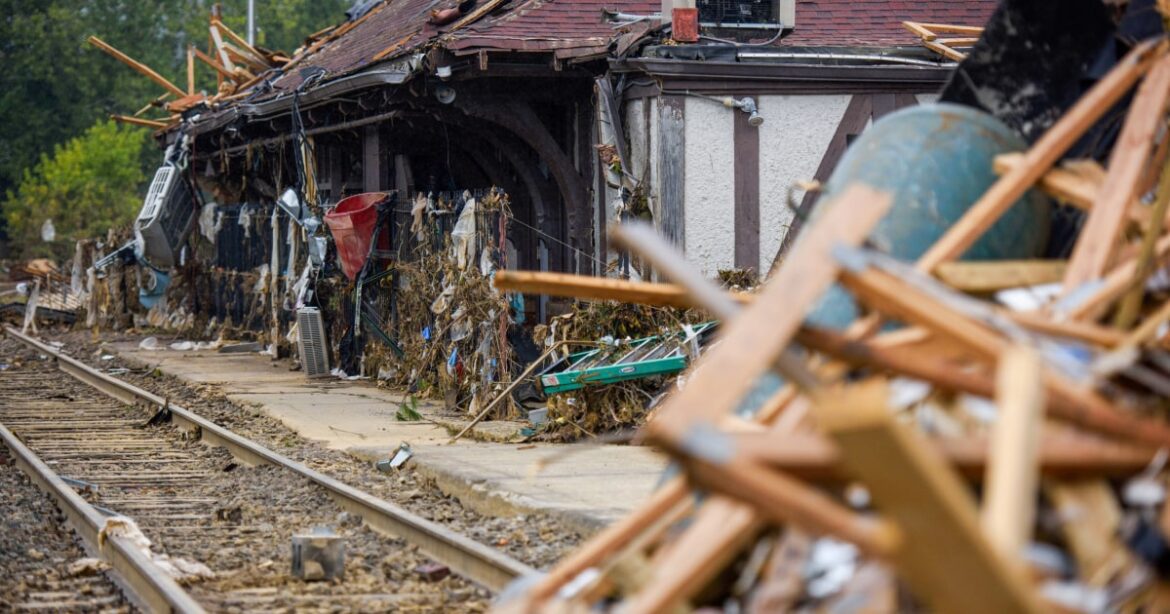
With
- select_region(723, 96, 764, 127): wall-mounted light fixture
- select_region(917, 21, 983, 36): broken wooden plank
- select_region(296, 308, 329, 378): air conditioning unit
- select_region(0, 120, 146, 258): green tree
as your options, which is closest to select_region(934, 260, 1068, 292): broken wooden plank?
select_region(723, 96, 764, 127): wall-mounted light fixture

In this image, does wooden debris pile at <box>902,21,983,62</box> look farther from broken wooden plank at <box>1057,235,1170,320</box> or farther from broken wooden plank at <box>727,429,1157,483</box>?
broken wooden plank at <box>727,429,1157,483</box>

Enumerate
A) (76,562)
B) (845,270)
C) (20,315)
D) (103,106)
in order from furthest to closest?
1. (103,106)
2. (20,315)
3. (76,562)
4. (845,270)

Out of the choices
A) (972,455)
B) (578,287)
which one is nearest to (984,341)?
(972,455)

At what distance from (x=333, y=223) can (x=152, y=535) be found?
10112 mm

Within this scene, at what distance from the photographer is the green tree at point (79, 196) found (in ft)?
177

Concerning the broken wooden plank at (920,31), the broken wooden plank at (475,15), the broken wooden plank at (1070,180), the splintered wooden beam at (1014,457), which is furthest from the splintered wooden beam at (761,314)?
the broken wooden plank at (475,15)

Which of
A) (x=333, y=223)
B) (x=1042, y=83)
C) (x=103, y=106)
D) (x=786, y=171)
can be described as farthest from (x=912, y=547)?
(x=103, y=106)

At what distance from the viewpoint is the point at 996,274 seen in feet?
17.2

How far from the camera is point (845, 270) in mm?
4062

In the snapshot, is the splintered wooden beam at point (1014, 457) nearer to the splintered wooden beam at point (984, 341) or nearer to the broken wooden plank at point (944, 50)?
the splintered wooden beam at point (984, 341)

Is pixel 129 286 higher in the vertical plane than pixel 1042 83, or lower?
lower

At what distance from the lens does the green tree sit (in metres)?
53.8

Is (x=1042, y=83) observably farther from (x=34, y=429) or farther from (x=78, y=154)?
(x=78, y=154)

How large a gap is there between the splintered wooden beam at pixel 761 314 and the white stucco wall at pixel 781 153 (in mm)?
12377
